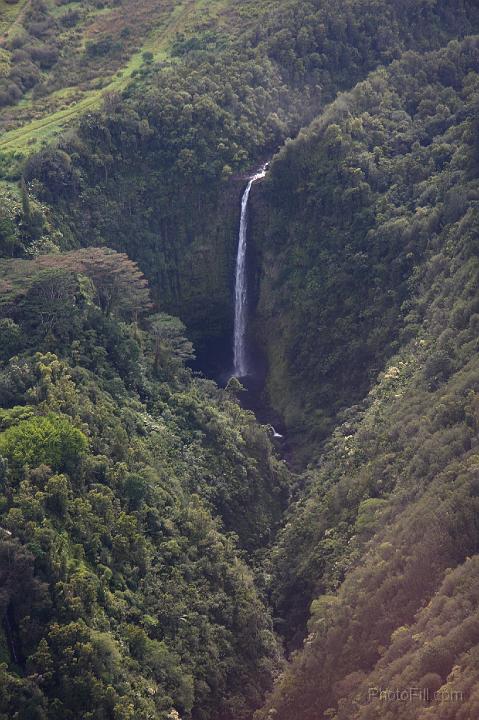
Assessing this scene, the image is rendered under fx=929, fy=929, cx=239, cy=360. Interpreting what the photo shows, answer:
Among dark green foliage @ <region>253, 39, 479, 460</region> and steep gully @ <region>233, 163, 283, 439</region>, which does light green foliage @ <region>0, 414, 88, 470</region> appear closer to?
dark green foliage @ <region>253, 39, 479, 460</region>

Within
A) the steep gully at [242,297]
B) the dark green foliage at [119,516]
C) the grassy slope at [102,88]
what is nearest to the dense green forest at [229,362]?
the dark green foliage at [119,516]

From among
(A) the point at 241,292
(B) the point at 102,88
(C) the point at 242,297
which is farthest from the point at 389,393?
(B) the point at 102,88

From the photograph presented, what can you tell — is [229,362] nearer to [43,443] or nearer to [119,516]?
[119,516]

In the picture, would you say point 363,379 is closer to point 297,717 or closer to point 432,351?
point 432,351

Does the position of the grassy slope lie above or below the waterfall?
above

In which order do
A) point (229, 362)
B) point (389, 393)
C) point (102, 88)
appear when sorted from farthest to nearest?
point (102, 88) < point (229, 362) < point (389, 393)

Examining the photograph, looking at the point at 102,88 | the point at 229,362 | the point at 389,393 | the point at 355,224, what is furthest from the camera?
the point at 102,88

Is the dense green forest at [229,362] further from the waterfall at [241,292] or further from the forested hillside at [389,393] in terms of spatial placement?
the waterfall at [241,292]

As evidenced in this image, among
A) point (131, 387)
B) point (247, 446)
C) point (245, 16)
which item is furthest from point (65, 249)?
point (245, 16)

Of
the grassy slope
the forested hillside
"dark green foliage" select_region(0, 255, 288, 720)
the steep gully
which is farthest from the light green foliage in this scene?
the grassy slope
